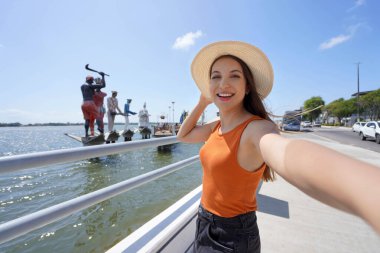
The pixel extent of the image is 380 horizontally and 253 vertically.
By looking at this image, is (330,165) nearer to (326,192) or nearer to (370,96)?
(326,192)

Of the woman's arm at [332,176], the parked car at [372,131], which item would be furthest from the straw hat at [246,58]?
the parked car at [372,131]

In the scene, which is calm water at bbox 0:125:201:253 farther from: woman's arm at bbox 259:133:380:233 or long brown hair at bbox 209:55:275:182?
woman's arm at bbox 259:133:380:233

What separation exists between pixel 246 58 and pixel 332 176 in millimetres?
803

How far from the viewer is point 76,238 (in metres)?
3.78

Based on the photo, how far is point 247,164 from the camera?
0.86 m

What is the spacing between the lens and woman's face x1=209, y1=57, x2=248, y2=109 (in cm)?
102

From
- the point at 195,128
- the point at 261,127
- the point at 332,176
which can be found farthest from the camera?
the point at 195,128

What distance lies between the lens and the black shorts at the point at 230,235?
3.01 ft

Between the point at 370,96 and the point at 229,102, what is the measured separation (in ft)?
160

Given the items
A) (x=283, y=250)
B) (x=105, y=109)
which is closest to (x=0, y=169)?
(x=283, y=250)

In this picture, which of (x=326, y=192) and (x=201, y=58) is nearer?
(x=326, y=192)

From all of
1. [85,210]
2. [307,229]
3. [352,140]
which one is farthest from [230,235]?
[352,140]

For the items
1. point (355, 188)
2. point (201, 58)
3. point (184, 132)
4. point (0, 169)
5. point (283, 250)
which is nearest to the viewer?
point (355, 188)

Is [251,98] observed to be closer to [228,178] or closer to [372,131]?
[228,178]
